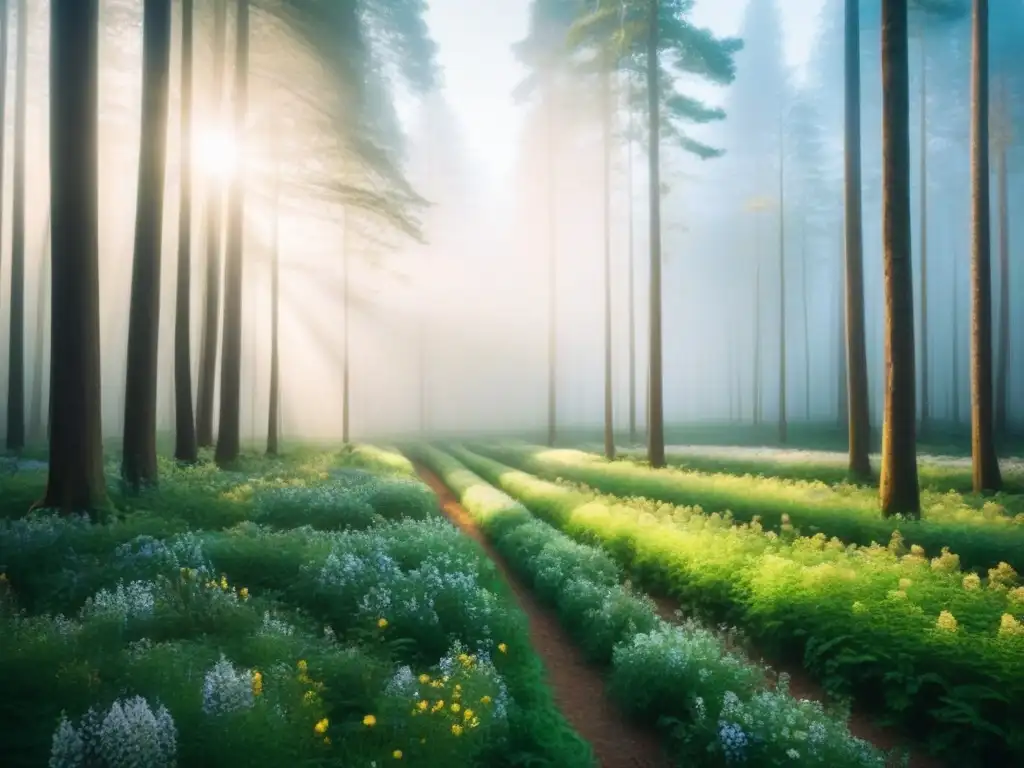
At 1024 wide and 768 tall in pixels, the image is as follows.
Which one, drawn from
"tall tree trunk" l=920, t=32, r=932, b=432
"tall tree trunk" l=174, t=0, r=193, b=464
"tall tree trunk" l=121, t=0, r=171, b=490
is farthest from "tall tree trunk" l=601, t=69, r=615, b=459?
"tall tree trunk" l=121, t=0, r=171, b=490

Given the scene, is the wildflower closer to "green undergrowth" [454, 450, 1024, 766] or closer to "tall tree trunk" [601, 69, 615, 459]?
"green undergrowth" [454, 450, 1024, 766]

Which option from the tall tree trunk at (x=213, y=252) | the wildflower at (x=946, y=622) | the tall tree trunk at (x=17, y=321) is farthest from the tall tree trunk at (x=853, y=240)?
the tall tree trunk at (x=17, y=321)

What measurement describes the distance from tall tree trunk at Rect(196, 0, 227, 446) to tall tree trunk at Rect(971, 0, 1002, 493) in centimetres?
1970

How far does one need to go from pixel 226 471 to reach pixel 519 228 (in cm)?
2959

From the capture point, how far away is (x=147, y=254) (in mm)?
11984

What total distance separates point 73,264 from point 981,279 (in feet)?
60.0

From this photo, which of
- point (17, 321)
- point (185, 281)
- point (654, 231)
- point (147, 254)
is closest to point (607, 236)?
point (654, 231)

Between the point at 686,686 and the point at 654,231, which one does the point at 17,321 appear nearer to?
the point at 654,231

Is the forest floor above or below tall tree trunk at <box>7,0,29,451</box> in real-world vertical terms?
below

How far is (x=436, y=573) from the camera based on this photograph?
752 centimetres

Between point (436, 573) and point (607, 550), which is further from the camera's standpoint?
point (607, 550)

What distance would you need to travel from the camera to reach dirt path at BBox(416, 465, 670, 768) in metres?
5.50

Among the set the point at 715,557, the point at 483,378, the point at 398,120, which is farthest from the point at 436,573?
the point at 483,378

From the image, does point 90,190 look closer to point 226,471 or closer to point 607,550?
point 226,471
